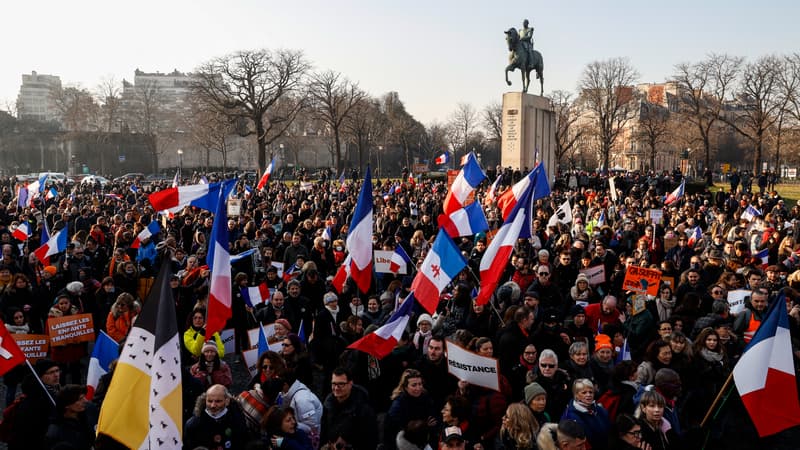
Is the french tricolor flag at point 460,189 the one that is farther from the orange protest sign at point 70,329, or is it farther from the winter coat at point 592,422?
the winter coat at point 592,422

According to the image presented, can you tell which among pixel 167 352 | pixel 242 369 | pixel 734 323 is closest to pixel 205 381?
pixel 167 352

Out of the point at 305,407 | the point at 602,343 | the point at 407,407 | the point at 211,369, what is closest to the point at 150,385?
the point at 305,407

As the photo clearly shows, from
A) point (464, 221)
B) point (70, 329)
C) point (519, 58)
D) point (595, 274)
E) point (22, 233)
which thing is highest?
point (519, 58)

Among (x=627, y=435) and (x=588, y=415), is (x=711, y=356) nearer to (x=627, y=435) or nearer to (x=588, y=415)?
(x=588, y=415)

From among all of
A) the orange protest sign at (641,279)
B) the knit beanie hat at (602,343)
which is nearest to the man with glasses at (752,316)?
the orange protest sign at (641,279)

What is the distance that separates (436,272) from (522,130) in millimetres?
24263

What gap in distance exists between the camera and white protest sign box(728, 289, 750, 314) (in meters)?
8.34

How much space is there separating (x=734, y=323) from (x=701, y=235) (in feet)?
22.5

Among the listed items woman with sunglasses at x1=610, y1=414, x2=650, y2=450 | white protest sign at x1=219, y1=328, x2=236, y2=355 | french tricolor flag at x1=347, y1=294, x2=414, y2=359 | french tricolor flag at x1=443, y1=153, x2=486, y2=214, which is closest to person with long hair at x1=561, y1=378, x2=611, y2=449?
woman with sunglasses at x1=610, y1=414, x2=650, y2=450

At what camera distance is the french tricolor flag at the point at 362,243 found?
860cm

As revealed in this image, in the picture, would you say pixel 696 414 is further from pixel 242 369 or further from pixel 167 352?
pixel 242 369

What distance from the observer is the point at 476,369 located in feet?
19.0

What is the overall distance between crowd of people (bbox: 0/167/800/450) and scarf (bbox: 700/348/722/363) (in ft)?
0.09

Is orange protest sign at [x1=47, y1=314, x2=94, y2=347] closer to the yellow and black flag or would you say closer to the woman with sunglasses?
the yellow and black flag
